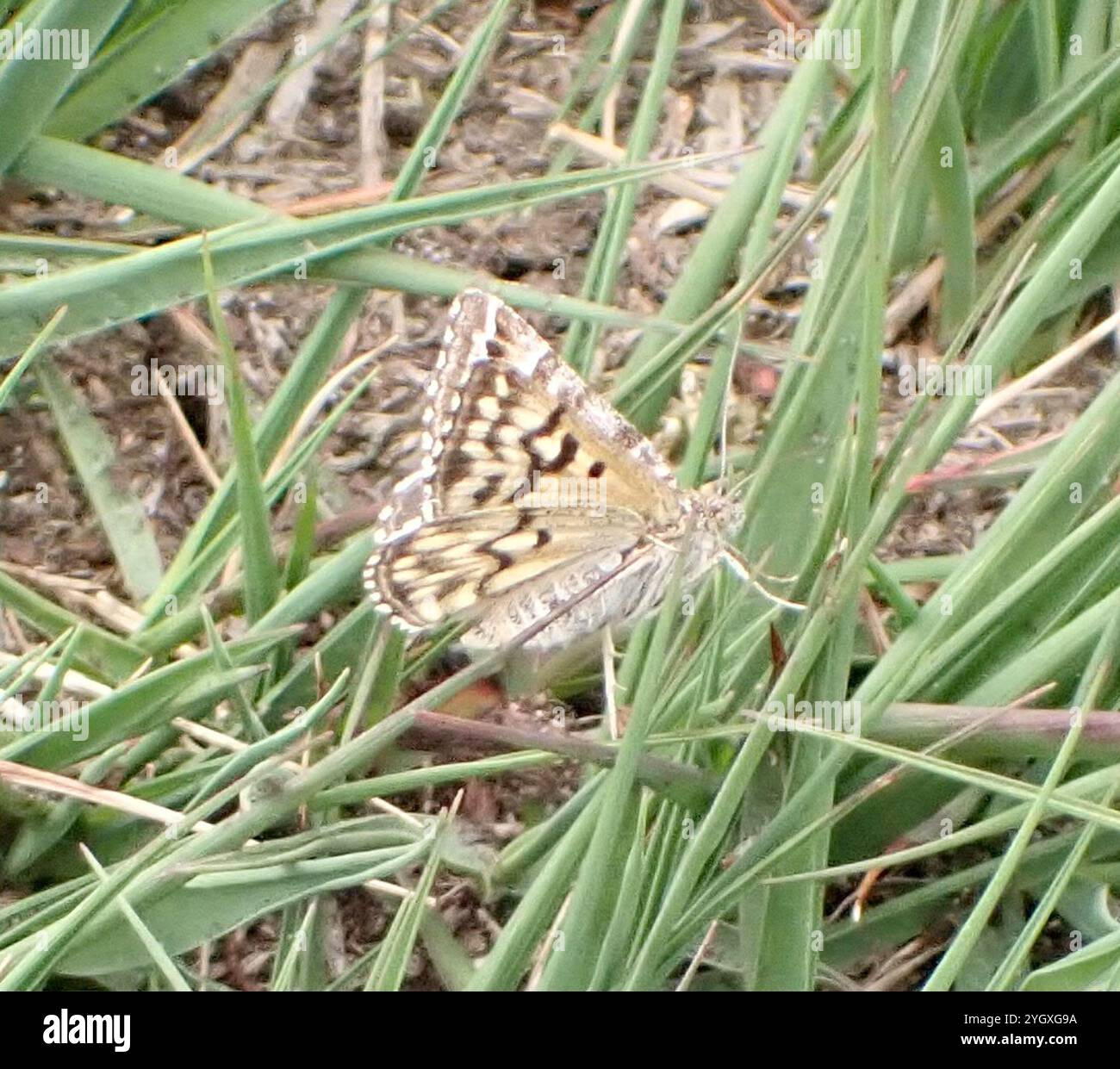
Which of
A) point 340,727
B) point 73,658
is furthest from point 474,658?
point 73,658

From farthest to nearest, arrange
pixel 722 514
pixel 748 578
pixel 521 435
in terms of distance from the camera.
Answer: pixel 521 435 < pixel 722 514 < pixel 748 578

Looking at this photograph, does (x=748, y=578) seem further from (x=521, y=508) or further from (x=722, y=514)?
(x=521, y=508)

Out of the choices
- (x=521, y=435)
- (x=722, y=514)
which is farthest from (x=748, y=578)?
(x=521, y=435)

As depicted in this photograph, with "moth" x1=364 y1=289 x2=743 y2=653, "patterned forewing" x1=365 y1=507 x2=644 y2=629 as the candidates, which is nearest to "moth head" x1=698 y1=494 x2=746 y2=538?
"moth" x1=364 y1=289 x2=743 y2=653

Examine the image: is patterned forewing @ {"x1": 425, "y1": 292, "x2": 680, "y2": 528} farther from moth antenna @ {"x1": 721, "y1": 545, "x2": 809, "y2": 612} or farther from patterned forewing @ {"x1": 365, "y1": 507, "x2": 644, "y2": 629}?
moth antenna @ {"x1": 721, "y1": 545, "x2": 809, "y2": 612}

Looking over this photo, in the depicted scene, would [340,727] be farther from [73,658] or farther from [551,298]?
[551,298]

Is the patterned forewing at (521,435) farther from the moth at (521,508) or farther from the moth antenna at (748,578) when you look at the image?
the moth antenna at (748,578)
